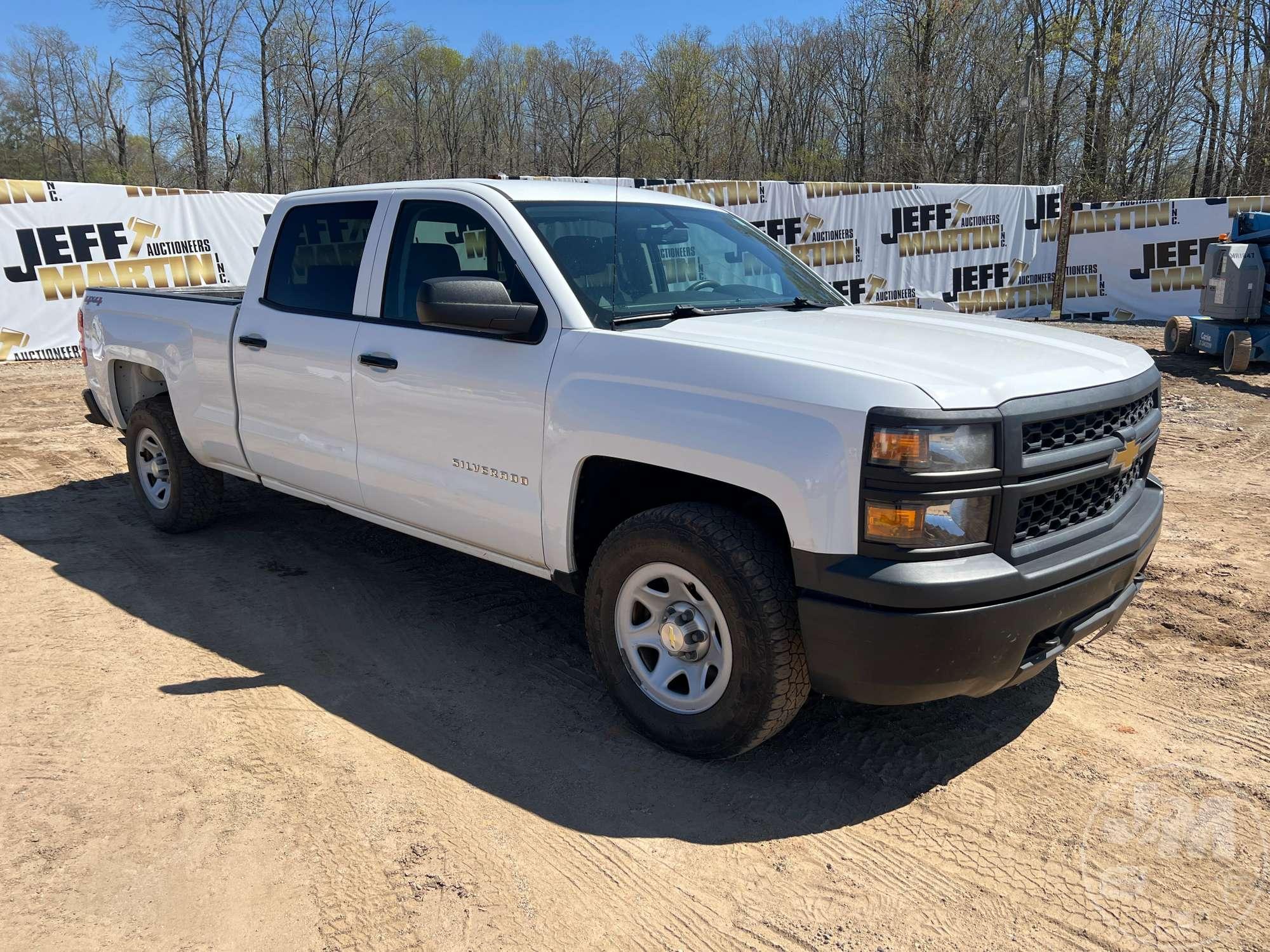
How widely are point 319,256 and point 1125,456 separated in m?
3.71

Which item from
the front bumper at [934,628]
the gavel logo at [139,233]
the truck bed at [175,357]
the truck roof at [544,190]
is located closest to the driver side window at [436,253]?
the truck roof at [544,190]

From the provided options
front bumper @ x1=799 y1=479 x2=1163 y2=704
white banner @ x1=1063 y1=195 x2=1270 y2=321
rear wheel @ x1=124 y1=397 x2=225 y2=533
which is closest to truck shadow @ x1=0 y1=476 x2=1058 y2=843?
rear wheel @ x1=124 y1=397 x2=225 y2=533

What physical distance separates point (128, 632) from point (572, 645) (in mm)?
2173

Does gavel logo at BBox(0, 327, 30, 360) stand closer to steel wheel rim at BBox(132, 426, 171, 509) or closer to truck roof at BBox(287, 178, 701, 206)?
steel wheel rim at BBox(132, 426, 171, 509)

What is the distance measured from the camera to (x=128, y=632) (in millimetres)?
4531

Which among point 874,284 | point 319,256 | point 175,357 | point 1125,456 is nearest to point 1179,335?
point 874,284

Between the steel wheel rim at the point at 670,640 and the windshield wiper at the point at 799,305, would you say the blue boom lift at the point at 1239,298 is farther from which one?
the steel wheel rim at the point at 670,640

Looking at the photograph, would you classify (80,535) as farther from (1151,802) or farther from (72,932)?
(1151,802)

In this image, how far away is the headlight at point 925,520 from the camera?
2709 mm

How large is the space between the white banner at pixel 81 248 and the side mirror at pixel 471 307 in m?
11.9

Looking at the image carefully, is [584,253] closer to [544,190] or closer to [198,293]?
[544,190]

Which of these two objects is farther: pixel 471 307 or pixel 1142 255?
pixel 1142 255

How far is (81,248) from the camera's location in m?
14.2

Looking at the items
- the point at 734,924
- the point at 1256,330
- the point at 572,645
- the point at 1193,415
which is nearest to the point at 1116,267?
the point at 1256,330
